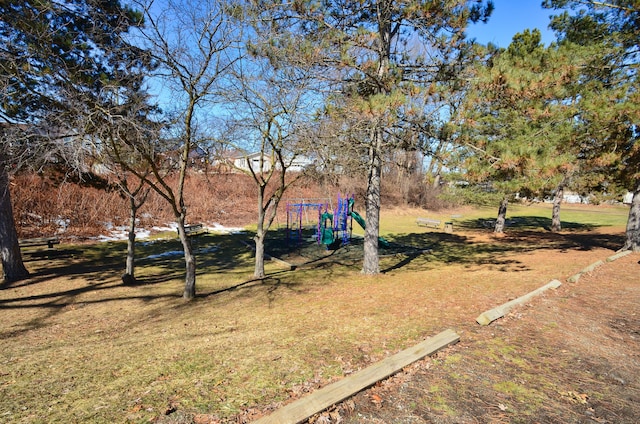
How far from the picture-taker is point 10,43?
5227 millimetres

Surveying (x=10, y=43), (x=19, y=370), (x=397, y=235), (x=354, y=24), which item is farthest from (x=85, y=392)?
(x=397, y=235)

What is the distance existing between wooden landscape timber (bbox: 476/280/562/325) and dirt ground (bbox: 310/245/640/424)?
0.09 m

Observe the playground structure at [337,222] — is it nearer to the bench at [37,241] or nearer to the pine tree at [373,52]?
the pine tree at [373,52]

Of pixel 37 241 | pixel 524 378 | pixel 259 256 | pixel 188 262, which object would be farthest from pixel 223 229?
pixel 524 378

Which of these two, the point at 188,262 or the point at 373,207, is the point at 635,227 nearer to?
the point at 373,207

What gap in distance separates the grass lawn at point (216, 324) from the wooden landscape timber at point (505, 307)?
0.26 meters

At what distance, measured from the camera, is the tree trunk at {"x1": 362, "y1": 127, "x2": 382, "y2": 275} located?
27.4 feet

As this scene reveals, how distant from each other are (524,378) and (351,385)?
5.81 feet

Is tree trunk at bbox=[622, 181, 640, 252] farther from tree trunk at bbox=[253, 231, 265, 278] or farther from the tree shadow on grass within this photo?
tree trunk at bbox=[253, 231, 265, 278]

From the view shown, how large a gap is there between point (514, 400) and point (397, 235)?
14683mm

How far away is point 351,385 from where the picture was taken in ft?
9.62

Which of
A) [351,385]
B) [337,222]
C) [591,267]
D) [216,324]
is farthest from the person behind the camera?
[337,222]

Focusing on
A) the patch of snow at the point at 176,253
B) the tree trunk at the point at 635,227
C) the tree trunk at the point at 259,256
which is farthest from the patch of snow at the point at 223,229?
the tree trunk at the point at 635,227

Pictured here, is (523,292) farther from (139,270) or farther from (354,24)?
(139,270)
